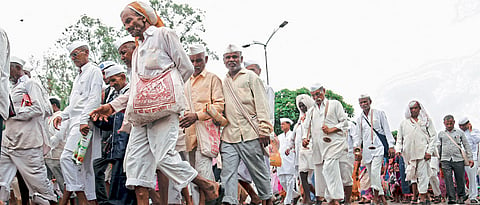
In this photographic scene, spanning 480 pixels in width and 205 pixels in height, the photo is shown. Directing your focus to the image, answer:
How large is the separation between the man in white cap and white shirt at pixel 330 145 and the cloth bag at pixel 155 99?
219 inches

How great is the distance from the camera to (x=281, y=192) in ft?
58.2

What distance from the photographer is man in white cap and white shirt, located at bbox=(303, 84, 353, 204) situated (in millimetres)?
10875

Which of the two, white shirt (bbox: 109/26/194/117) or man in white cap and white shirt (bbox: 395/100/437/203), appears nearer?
white shirt (bbox: 109/26/194/117)

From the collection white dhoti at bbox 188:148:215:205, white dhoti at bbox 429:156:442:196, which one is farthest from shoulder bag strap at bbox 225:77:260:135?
white dhoti at bbox 429:156:442:196

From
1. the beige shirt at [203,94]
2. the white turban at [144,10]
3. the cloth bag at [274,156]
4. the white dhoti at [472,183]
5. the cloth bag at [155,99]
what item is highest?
the white turban at [144,10]

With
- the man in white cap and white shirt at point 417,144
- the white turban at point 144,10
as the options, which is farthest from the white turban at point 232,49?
the man in white cap and white shirt at point 417,144

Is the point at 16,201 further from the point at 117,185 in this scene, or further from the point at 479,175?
the point at 479,175

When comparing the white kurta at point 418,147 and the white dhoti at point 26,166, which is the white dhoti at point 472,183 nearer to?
the white kurta at point 418,147

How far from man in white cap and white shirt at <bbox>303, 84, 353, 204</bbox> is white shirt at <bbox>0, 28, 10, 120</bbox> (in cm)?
623

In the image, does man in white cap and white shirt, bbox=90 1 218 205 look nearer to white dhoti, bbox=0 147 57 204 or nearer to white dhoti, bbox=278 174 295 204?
white dhoti, bbox=0 147 57 204

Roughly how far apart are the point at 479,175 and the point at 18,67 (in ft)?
53.3

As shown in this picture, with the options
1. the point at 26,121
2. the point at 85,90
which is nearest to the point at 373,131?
the point at 85,90

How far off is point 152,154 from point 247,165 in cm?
219

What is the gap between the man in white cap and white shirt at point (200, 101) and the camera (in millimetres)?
7586
